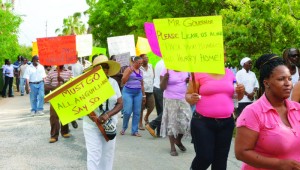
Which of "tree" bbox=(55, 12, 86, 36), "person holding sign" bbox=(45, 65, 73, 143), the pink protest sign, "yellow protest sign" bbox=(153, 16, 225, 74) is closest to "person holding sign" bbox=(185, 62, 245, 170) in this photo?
"yellow protest sign" bbox=(153, 16, 225, 74)

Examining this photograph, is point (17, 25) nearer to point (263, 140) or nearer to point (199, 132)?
point (199, 132)

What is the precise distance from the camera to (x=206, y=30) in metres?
4.87

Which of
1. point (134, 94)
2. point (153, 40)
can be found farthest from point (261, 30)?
point (134, 94)

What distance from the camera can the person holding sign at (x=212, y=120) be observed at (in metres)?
5.10

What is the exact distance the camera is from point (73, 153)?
820 centimetres

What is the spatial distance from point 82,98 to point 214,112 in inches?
56.5

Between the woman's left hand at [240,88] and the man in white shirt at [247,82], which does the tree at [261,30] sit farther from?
the woman's left hand at [240,88]

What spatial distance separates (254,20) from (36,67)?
21.1 ft

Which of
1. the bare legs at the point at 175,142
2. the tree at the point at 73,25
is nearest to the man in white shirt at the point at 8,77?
the bare legs at the point at 175,142

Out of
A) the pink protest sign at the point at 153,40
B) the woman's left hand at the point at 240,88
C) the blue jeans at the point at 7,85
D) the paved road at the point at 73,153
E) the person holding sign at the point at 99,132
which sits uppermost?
the pink protest sign at the point at 153,40

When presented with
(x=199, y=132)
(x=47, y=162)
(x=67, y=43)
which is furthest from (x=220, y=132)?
(x=67, y=43)

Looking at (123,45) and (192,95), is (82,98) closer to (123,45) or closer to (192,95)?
(192,95)

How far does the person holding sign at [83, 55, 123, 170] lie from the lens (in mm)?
5344

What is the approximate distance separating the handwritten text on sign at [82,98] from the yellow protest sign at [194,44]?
0.85 metres
